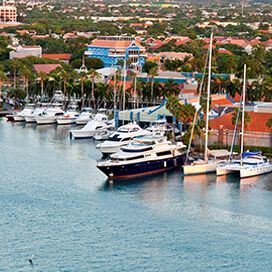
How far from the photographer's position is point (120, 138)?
31.4 metres

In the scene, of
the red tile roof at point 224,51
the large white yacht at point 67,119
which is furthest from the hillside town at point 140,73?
the large white yacht at point 67,119

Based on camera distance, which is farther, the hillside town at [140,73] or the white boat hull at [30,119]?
the white boat hull at [30,119]

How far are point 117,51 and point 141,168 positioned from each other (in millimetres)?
27761

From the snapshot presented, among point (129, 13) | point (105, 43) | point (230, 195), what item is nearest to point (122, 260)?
point (230, 195)

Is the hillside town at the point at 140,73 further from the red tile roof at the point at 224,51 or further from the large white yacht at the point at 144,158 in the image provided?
the large white yacht at the point at 144,158

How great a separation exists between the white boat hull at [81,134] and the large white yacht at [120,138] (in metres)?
3.06

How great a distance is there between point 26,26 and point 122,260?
66.2 meters

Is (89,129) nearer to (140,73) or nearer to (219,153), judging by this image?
(219,153)

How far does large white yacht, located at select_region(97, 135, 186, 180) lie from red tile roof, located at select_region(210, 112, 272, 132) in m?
2.36

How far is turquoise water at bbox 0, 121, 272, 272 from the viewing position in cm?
1998

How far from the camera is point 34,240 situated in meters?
21.1

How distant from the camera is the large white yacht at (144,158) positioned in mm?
27750

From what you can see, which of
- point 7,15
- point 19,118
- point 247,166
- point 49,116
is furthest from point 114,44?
point 7,15

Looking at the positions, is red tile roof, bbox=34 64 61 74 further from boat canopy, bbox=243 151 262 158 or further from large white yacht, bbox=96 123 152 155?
boat canopy, bbox=243 151 262 158
